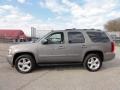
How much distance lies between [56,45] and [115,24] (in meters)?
62.0

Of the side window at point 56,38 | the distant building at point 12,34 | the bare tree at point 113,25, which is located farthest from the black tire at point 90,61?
the bare tree at point 113,25

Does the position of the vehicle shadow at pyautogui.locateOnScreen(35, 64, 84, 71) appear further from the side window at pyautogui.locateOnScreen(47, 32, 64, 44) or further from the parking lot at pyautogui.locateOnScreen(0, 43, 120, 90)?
the side window at pyautogui.locateOnScreen(47, 32, 64, 44)

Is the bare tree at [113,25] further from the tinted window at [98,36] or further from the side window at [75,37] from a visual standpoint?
the side window at [75,37]

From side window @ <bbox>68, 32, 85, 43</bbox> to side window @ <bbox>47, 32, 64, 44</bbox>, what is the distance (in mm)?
337

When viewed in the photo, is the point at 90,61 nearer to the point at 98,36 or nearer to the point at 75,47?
the point at 75,47

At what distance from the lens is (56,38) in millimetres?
9055

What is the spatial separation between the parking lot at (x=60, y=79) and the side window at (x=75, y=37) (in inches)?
48.8

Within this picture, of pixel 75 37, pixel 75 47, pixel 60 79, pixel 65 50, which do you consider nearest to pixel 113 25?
pixel 75 37

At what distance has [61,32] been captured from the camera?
9.12 meters

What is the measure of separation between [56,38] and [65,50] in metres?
0.66

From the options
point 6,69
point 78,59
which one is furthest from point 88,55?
point 6,69

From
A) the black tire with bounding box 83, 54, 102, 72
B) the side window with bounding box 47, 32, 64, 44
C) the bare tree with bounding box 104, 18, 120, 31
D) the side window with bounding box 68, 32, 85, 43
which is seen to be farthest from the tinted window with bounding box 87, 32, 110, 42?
the bare tree with bounding box 104, 18, 120, 31

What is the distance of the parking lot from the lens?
21.3 ft

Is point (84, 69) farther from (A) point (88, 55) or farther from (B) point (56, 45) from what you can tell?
(B) point (56, 45)
